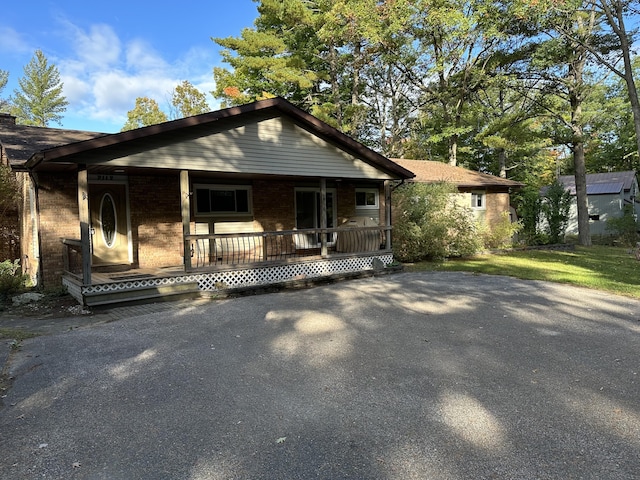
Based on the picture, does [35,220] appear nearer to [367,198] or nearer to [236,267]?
[236,267]

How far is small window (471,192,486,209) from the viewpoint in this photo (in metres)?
20.8

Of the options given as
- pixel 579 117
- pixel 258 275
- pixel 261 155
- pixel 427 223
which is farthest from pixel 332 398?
pixel 579 117

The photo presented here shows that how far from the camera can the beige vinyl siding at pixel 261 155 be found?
912 cm

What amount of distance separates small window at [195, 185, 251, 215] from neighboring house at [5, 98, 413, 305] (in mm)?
32

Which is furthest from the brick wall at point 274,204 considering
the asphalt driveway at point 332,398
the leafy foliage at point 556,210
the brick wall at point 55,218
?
the leafy foliage at point 556,210

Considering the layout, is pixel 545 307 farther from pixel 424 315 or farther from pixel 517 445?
pixel 517 445

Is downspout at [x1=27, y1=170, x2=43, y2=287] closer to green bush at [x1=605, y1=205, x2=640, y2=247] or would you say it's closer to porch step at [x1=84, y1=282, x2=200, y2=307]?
porch step at [x1=84, y1=282, x2=200, y2=307]

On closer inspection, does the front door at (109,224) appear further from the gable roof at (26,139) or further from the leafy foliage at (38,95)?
the leafy foliage at (38,95)

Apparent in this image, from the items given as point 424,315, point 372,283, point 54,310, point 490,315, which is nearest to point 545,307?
point 490,315

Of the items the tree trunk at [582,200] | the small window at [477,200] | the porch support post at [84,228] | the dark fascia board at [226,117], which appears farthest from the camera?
the tree trunk at [582,200]

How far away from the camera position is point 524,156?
32312 millimetres

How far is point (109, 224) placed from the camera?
34.9ft

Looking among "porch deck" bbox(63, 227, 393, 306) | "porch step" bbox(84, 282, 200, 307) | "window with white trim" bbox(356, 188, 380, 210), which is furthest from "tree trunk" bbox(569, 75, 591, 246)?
"porch step" bbox(84, 282, 200, 307)

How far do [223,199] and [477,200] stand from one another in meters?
14.3
